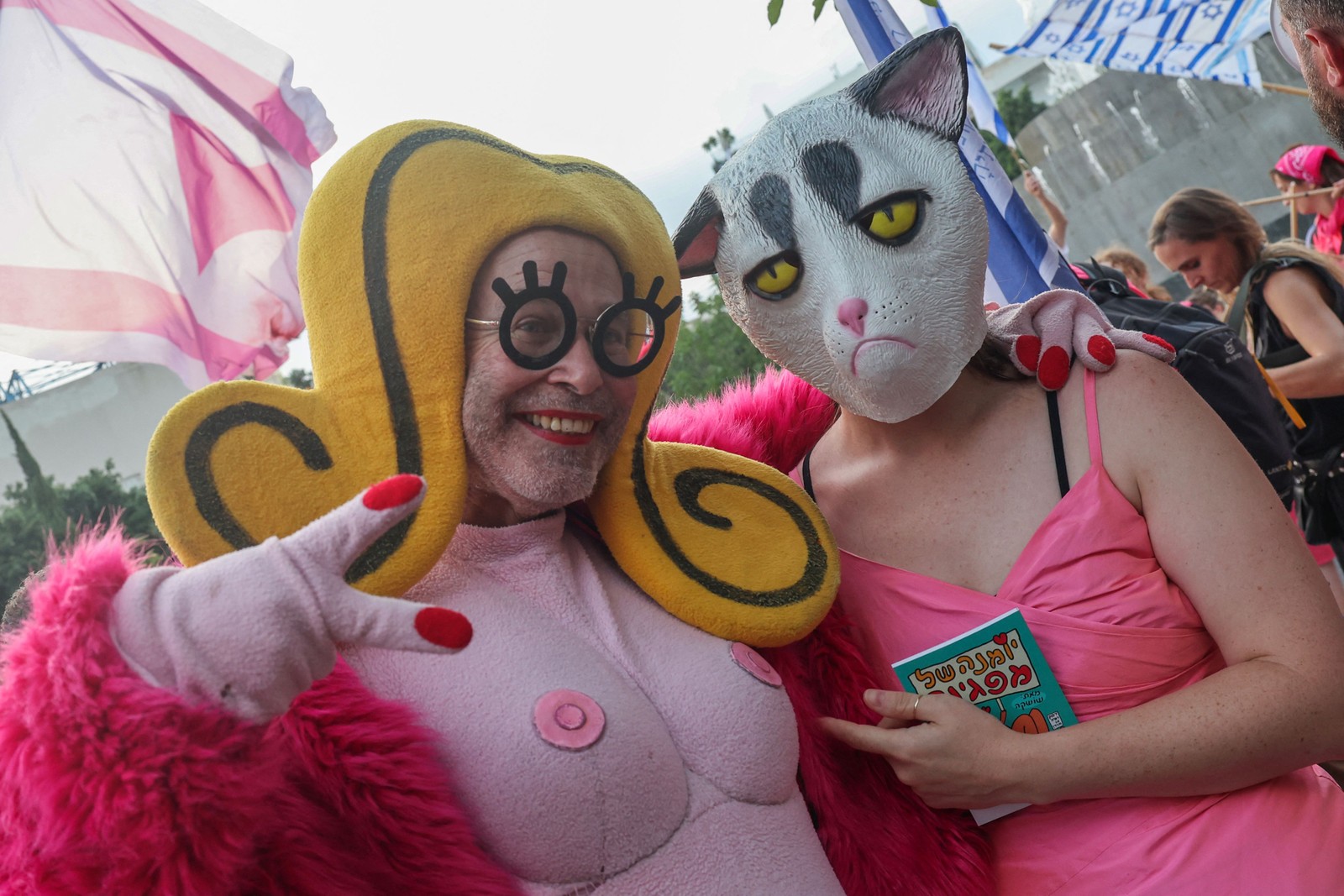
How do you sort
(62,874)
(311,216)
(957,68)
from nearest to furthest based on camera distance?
(62,874) → (311,216) → (957,68)

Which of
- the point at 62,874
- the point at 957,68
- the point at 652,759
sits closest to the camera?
the point at 62,874

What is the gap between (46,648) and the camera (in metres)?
0.97

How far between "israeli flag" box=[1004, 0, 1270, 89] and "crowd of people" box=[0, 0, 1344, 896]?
3.14 meters

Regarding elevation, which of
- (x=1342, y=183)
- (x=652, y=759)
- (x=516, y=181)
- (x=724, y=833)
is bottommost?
(x=1342, y=183)

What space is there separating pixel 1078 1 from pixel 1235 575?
375 centimetres

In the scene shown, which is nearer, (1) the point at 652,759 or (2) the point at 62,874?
(2) the point at 62,874

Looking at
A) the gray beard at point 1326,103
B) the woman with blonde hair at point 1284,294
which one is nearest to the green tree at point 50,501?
the woman with blonde hair at point 1284,294

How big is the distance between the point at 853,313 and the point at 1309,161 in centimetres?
409

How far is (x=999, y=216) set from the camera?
2533 mm

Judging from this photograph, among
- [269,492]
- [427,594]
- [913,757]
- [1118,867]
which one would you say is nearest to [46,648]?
[269,492]

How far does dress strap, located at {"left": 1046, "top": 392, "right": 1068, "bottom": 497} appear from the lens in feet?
5.12

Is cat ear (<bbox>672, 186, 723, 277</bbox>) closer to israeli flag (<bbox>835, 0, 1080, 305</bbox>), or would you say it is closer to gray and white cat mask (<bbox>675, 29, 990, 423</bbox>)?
gray and white cat mask (<bbox>675, 29, 990, 423</bbox>)

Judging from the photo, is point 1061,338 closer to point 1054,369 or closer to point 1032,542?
point 1054,369

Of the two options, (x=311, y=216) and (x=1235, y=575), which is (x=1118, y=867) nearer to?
(x=1235, y=575)
